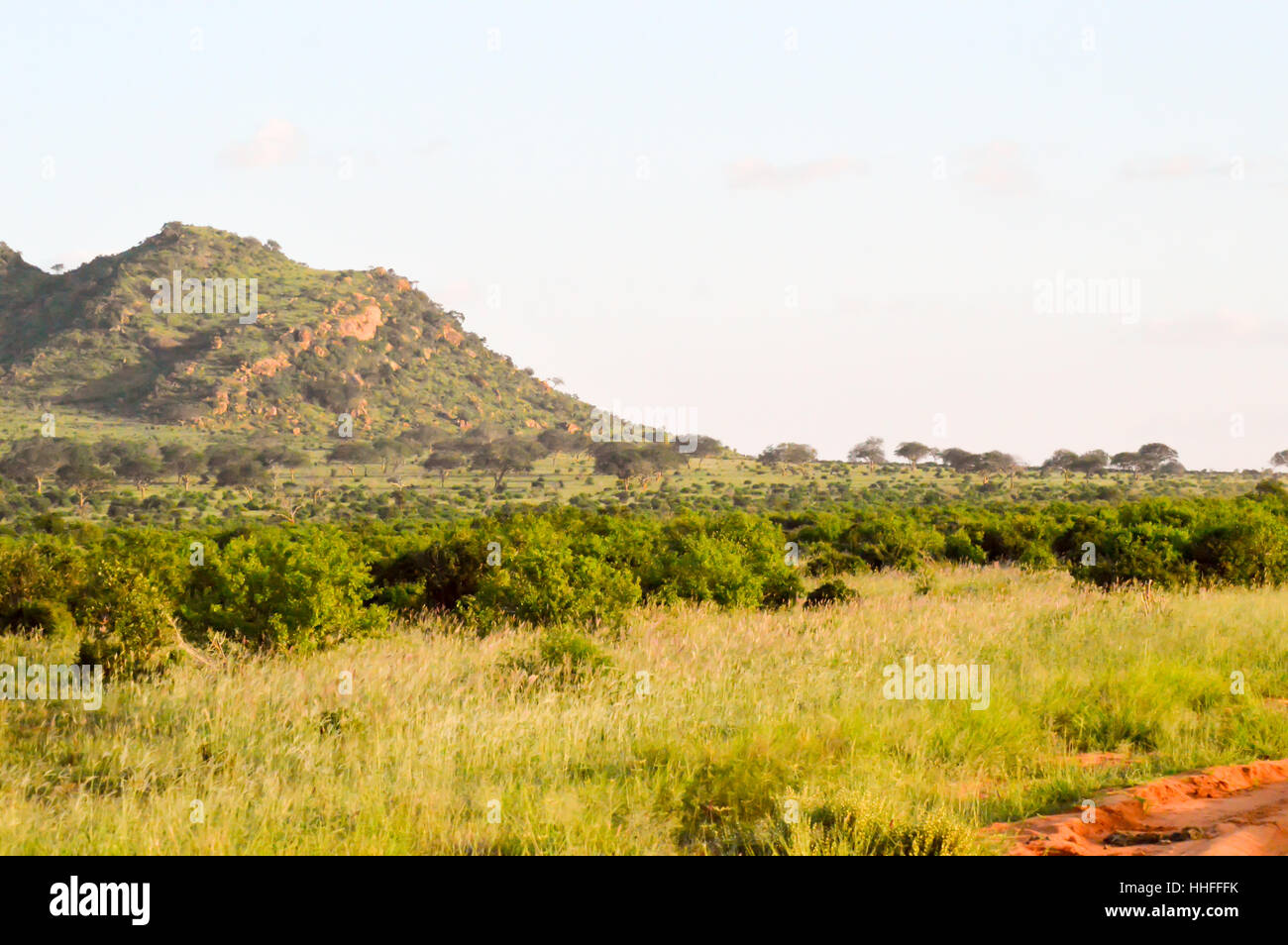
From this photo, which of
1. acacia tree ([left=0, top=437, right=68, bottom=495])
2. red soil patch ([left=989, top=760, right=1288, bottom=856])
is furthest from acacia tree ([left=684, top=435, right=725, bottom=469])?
red soil patch ([left=989, top=760, right=1288, bottom=856])

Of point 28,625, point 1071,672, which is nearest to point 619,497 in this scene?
point 28,625

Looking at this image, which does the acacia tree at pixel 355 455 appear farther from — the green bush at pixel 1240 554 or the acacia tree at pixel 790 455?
the green bush at pixel 1240 554

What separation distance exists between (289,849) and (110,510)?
64.7 meters

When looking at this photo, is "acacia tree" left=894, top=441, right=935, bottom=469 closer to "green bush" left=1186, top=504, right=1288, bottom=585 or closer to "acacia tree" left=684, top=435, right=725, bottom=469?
"acacia tree" left=684, top=435, right=725, bottom=469

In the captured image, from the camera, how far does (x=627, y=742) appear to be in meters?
7.48

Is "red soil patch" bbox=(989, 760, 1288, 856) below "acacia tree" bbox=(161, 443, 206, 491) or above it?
below

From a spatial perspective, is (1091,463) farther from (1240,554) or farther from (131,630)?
(131,630)

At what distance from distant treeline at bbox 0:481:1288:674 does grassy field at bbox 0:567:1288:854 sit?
107 centimetres

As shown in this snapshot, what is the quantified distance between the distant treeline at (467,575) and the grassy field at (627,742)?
107cm

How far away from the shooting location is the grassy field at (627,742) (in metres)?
5.79

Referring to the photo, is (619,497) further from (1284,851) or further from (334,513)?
(1284,851)

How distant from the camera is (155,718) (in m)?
8.13

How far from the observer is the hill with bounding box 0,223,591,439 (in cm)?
11869

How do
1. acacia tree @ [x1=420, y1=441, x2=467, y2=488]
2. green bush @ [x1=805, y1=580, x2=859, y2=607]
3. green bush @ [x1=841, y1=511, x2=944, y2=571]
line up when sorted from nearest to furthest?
green bush @ [x1=805, y1=580, x2=859, y2=607] → green bush @ [x1=841, y1=511, x2=944, y2=571] → acacia tree @ [x1=420, y1=441, x2=467, y2=488]
